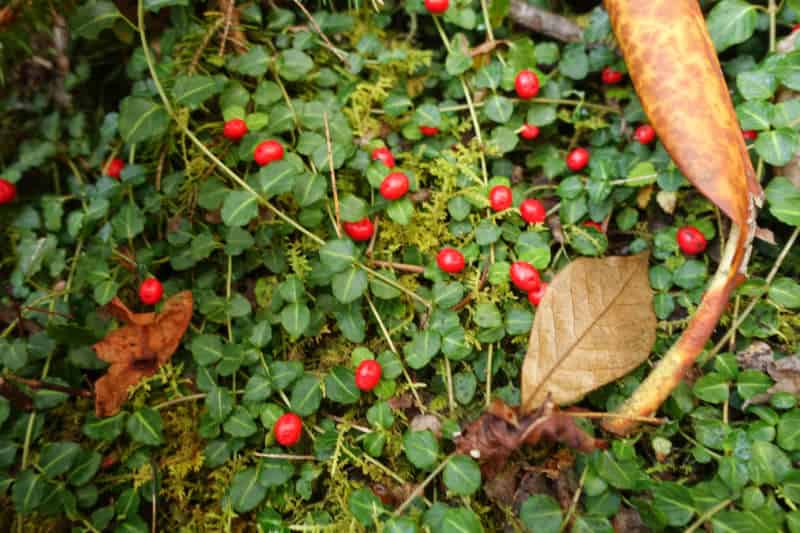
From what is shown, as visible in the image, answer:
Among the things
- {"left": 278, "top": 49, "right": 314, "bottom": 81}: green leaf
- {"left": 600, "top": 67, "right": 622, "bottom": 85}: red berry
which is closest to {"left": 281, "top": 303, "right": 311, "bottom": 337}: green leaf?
{"left": 278, "top": 49, "right": 314, "bottom": 81}: green leaf

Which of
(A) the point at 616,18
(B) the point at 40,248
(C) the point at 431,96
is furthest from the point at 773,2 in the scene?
(B) the point at 40,248

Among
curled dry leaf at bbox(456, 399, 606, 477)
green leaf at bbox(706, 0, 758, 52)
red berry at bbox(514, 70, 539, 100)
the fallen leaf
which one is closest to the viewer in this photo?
curled dry leaf at bbox(456, 399, 606, 477)

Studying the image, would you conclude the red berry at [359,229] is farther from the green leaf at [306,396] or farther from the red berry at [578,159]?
the red berry at [578,159]

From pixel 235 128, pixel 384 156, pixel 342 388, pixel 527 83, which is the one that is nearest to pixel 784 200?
pixel 527 83

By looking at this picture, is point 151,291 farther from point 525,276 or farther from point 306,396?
point 525,276

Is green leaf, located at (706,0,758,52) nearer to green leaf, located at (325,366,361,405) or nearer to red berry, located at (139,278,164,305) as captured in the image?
green leaf, located at (325,366,361,405)

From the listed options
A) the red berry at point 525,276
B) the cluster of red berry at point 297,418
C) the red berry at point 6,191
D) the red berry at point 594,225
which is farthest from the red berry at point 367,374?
the red berry at point 6,191
